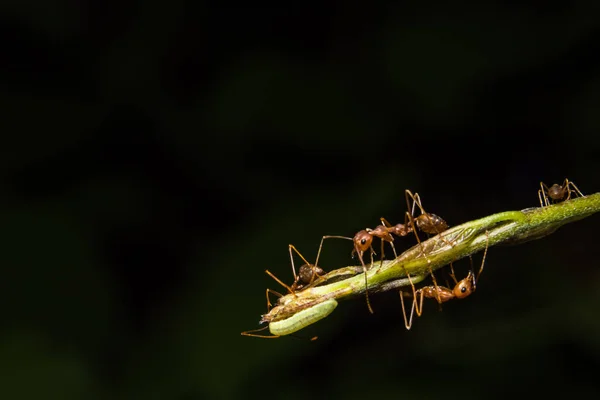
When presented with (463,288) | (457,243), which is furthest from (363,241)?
(457,243)

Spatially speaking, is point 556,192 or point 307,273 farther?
point 556,192

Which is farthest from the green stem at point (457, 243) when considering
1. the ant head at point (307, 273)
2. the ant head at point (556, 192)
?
the ant head at point (556, 192)

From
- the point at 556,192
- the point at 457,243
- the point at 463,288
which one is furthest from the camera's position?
the point at 556,192

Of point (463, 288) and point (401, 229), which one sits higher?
point (401, 229)

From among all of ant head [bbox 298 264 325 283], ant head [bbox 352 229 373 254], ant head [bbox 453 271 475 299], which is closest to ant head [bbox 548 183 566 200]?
ant head [bbox 453 271 475 299]

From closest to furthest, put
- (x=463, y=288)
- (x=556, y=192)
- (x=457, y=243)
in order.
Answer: (x=457, y=243), (x=463, y=288), (x=556, y=192)

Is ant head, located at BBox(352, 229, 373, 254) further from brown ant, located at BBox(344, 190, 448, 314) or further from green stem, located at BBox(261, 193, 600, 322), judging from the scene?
green stem, located at BBox(261, 193, 600, 322)

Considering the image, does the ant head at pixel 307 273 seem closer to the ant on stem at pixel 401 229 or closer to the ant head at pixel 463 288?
the ant on stem at pixel 401 229

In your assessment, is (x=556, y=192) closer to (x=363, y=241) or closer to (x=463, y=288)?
(x=463, y=288)

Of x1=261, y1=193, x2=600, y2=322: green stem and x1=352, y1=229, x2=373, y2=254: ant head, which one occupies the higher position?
x1=261, y1=193, x2=600, y2=322: green stem

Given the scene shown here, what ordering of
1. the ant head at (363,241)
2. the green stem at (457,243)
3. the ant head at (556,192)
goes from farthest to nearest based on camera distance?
the ant head at (556,192)
the ant head at (363,241)
the green stem at (457,243)

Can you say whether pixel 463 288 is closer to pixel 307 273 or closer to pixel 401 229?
pixel 401 229
